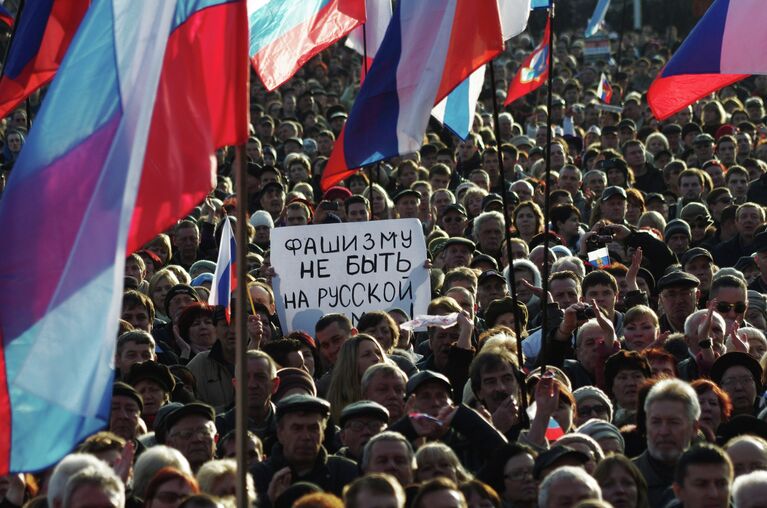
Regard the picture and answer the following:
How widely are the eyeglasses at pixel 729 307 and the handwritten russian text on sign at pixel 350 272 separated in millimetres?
1948

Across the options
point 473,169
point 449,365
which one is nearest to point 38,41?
point 449,365

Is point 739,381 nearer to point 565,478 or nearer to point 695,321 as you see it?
point 695,321

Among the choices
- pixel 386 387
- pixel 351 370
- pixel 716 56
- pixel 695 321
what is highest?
pixel 716 56

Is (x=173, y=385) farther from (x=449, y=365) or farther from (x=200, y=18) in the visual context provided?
(x=200, y=18)

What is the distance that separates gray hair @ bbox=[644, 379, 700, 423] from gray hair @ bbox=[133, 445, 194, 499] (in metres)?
2.12

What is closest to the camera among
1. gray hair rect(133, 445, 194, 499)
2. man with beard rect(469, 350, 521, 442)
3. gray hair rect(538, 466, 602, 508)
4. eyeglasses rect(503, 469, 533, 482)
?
gray hair rect(538, 466, 602, 508)

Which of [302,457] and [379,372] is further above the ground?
[379,372]

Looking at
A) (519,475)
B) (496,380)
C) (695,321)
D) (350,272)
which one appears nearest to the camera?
(519,475)

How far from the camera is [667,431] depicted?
816 cm

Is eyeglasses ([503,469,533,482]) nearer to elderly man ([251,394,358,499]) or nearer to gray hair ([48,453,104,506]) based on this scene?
elderly man ([251,394,358,499])

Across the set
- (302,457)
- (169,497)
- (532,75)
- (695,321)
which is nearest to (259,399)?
(302,457)

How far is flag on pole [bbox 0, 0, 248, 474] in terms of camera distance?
609cm

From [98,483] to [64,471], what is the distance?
0.33 m

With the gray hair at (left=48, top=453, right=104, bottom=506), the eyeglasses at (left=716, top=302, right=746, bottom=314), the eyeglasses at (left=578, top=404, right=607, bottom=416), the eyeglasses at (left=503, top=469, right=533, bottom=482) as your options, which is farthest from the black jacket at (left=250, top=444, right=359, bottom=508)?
the eyeglasses at (left=716, top=302, right=746, bottom=314)
